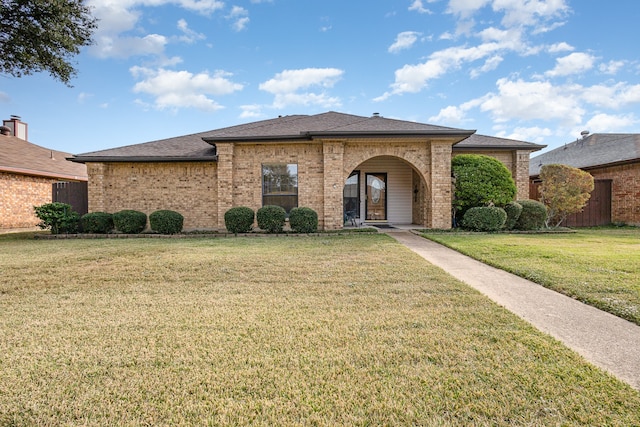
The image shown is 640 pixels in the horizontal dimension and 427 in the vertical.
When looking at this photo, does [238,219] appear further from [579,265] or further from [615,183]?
[615,183]

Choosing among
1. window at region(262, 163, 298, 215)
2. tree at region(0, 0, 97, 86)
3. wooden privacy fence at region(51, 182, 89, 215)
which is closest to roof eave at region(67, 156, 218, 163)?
wooden privacy fence at region(51, 182, 89, 215)

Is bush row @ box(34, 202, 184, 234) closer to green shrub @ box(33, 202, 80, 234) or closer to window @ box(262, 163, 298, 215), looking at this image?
green shrub @ box(33, 202, 80, 234)

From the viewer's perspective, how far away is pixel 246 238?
10016 millimetres

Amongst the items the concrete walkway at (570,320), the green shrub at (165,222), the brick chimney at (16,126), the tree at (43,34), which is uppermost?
the brick chimney at (16,126)

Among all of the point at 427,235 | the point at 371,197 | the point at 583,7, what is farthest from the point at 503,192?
the point at 583,7

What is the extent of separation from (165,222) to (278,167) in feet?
14.5

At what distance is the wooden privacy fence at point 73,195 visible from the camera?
1214 centimetres

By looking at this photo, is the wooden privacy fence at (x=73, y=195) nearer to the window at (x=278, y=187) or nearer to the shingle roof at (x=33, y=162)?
the shingle roof at (x=33, y=162)

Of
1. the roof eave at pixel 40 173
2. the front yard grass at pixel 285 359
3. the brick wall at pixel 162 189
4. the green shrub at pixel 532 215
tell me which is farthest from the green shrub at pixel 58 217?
the green shrub at pixel 532 215

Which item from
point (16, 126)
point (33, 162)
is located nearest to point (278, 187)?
point (33, 162)

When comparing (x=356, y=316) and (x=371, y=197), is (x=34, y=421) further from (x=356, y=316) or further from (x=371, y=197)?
(x=371, y=197)

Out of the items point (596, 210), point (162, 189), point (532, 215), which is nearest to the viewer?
point (532, 215)

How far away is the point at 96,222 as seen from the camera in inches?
430

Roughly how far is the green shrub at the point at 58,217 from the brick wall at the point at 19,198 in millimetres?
4492
